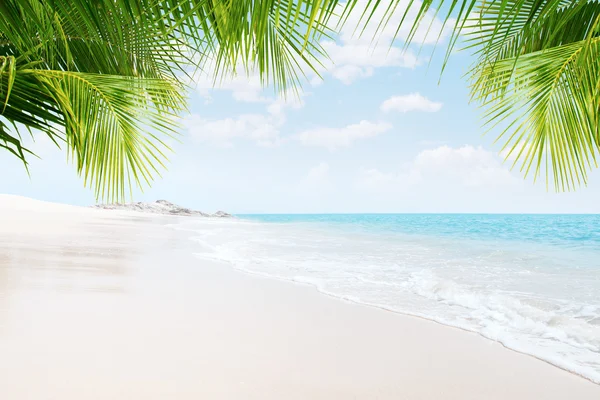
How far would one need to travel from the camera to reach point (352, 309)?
13.1 feet

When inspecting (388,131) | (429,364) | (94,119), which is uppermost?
(388,131)

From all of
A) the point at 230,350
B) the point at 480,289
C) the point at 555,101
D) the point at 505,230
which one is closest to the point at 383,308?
the point at 230,350

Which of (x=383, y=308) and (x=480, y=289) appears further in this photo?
(x=480, y=289)

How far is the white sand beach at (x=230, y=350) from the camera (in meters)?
2.14

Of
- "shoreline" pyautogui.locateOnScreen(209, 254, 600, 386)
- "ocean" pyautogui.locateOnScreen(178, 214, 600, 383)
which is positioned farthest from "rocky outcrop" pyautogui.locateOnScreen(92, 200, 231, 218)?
"shoreline" pyautogui.locateOnScreen(209, 254, 600, 386)

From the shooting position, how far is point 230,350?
264 centimetres

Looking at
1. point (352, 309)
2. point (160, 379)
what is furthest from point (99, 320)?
point (352, 309)

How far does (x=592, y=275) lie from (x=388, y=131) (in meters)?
A: 48.5

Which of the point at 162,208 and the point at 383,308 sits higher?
the point at 162,208

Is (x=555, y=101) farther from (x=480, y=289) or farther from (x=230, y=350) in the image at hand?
(x=480, y=289)

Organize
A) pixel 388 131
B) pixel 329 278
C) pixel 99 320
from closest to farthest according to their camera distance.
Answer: pixel 99 320
pixel 329 278
pixel 388 131

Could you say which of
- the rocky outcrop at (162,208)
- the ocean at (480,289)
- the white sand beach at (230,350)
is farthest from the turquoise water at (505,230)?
the white sand beach at (230,350)

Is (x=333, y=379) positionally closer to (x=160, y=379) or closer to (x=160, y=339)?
(x=160, y=379)

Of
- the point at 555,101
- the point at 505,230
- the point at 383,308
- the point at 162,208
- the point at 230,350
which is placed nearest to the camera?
the point at 555,101
